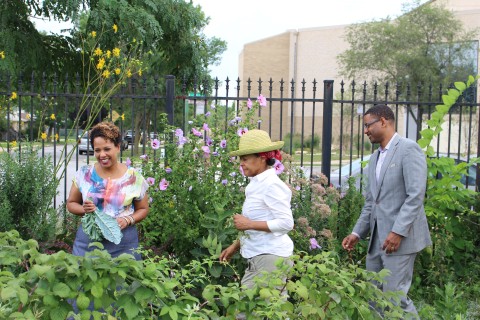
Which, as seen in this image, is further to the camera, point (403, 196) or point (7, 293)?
point (403, 196)

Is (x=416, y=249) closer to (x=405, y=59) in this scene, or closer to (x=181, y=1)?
(x=181, y=1)

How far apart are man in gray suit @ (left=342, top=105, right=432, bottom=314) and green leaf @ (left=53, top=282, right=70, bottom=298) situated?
2424 millimetres

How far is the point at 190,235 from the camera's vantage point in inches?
219

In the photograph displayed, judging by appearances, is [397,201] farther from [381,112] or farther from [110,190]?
[110,190]

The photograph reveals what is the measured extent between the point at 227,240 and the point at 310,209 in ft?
3.91

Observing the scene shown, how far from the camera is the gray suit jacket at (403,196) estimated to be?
4.18 meters

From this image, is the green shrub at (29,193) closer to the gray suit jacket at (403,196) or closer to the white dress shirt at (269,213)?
the white dress shirt at (269,213)

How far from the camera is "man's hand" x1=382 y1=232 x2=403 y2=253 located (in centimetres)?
421

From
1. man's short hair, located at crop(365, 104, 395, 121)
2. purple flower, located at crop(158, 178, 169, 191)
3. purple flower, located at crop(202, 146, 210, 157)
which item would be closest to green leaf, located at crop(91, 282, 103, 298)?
man's short hair, located at crop(365, 104, 395, 121)

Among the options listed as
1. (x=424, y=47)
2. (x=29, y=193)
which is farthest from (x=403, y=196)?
(x=424, y=47)

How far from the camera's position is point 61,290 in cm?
234

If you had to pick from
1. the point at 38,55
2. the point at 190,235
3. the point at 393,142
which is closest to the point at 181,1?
the point at 38,55

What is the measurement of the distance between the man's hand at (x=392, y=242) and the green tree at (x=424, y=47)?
28.7 metres

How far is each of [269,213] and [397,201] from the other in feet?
3.12
